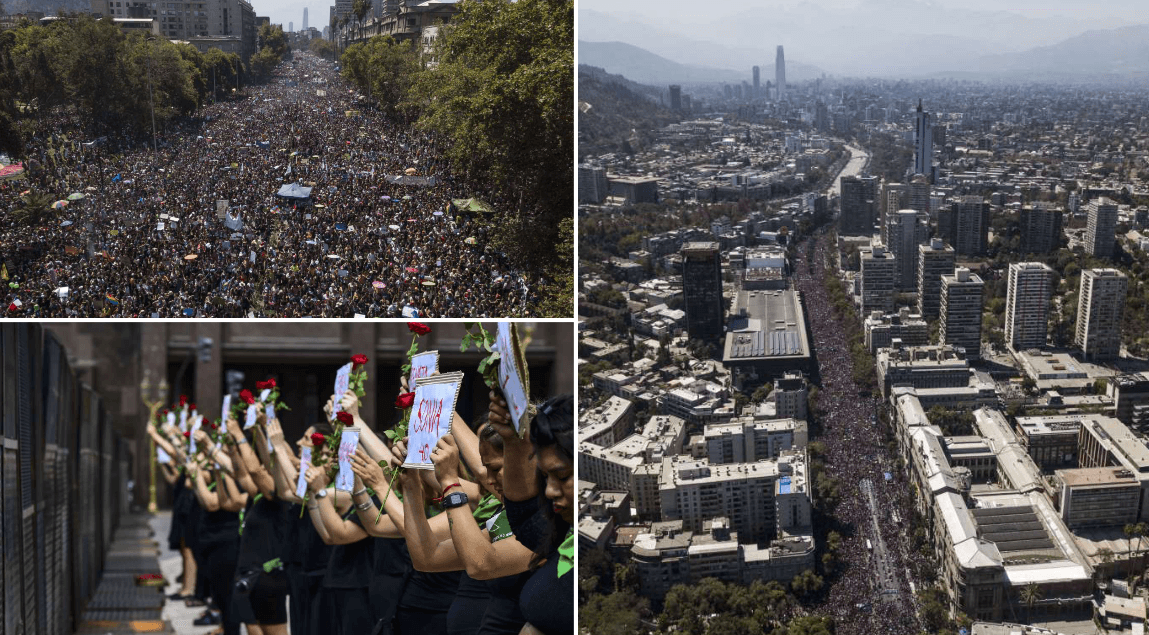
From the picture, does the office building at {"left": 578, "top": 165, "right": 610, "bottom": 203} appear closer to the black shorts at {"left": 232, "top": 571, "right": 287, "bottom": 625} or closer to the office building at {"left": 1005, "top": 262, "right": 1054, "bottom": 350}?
the office building at {"left": 1005, "top": 262, "right": 1054, "bottom": 350}

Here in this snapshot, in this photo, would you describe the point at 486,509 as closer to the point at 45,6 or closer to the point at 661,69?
the point at 45,6

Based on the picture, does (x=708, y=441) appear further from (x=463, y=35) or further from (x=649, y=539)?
(x=463, y=35)

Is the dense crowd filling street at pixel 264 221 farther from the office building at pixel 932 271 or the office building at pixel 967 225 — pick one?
the office building at pixel 967 225

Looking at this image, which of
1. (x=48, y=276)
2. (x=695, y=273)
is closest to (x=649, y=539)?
(x=695, y=273)

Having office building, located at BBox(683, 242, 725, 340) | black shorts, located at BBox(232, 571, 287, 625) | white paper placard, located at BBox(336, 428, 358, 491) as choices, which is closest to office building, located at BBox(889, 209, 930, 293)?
office building, located at BBox(683, 242, 725, 340)

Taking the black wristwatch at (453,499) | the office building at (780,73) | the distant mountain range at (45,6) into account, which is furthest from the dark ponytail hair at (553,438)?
the office building at (780,73)

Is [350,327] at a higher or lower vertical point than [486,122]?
lower
